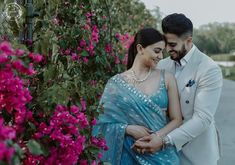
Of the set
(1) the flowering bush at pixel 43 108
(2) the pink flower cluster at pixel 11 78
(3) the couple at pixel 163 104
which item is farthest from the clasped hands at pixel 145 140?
(2) the pink flower cluster at pixel 11 78

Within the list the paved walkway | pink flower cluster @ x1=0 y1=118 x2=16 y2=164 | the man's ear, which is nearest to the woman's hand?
the man's ear

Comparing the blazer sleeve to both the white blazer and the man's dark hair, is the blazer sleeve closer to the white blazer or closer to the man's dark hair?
the white blazer

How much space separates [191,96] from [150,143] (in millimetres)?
321

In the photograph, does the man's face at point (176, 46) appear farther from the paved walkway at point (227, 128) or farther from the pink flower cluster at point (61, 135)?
the paved walkway at point (227, 128)

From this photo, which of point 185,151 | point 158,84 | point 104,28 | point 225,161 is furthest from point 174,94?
point 225,161

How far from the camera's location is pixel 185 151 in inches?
113


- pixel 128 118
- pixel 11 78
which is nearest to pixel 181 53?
pixel 128 118

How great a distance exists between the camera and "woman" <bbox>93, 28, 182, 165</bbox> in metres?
2.70

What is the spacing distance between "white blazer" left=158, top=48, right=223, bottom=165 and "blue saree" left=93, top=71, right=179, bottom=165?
0.09m

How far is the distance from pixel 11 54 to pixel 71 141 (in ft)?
1.75

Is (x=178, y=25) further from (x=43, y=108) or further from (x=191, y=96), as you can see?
(x=43, y=108)

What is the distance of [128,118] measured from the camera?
278cm

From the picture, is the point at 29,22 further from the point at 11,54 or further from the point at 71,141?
the point at 11,54

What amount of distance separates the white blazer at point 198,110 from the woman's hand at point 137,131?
0.43 ft
